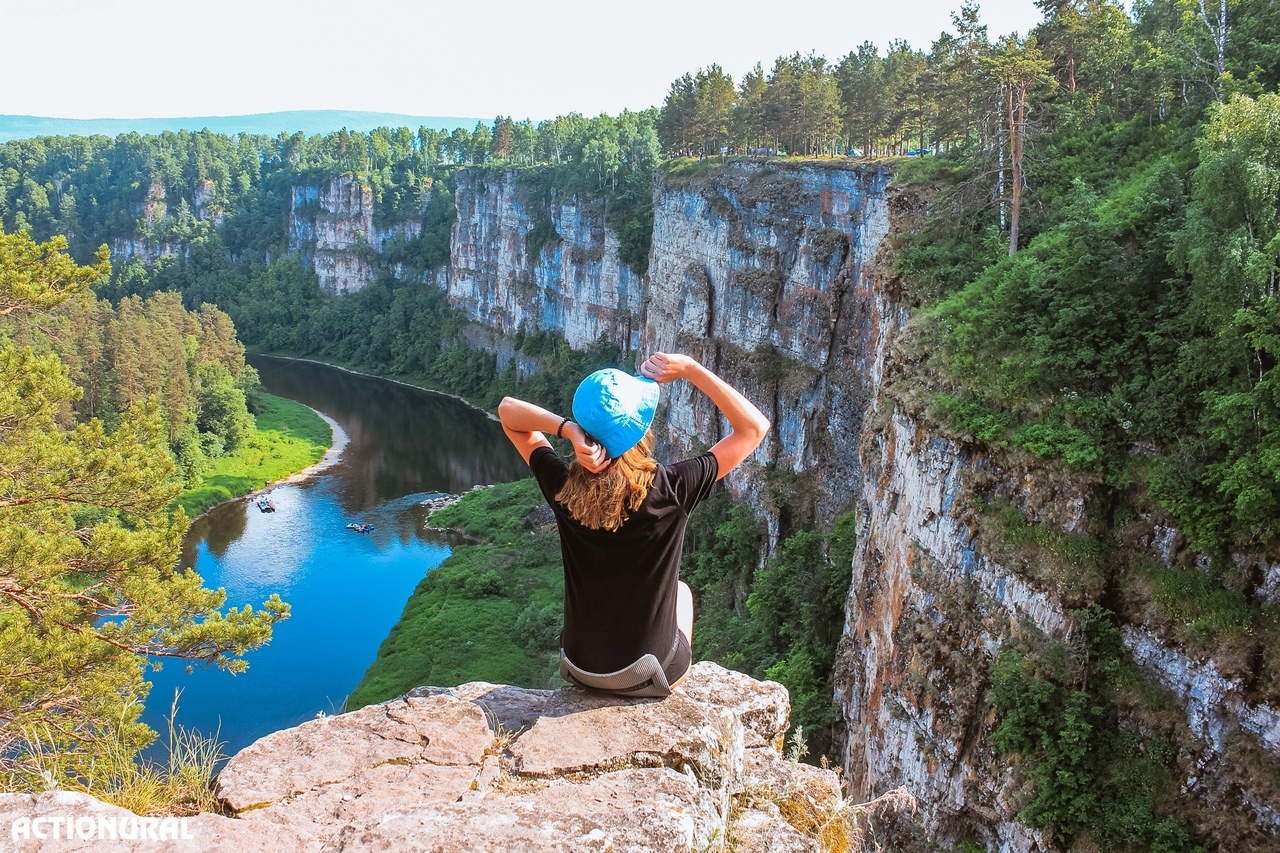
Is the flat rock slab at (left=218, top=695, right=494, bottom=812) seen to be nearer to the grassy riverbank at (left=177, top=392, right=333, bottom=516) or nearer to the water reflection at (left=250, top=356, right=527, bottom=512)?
the grassy riverbank at (left=177, top=392, right=333, bottom=516)

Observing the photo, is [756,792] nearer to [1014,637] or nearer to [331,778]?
[331,778]

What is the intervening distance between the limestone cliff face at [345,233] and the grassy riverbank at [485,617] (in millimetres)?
66708

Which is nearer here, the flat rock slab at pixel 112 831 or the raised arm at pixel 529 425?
the flat rock slab at pixel 112 831

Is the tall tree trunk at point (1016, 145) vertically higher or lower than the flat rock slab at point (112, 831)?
higher

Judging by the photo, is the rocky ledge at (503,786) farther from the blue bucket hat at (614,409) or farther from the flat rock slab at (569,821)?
the blue bucket hat at (614,409)

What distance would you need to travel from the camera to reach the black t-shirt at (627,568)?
4.85m

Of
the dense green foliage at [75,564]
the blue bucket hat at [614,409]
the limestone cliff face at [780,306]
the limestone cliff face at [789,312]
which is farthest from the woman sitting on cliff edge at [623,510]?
the limestone cliff face at [780,306]

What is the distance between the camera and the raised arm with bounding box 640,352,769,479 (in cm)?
513

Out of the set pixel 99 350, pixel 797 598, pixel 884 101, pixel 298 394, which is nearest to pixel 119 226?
pixel 298 394

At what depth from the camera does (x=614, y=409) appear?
4562mm

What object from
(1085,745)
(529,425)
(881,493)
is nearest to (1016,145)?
(881,493)

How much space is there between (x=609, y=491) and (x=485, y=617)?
109ft

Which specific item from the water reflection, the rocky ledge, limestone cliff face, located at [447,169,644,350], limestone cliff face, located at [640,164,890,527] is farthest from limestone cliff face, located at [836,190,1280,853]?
limestone cliff face, located at [447,169,644,350]

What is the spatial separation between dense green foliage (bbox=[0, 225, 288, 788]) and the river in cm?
164
